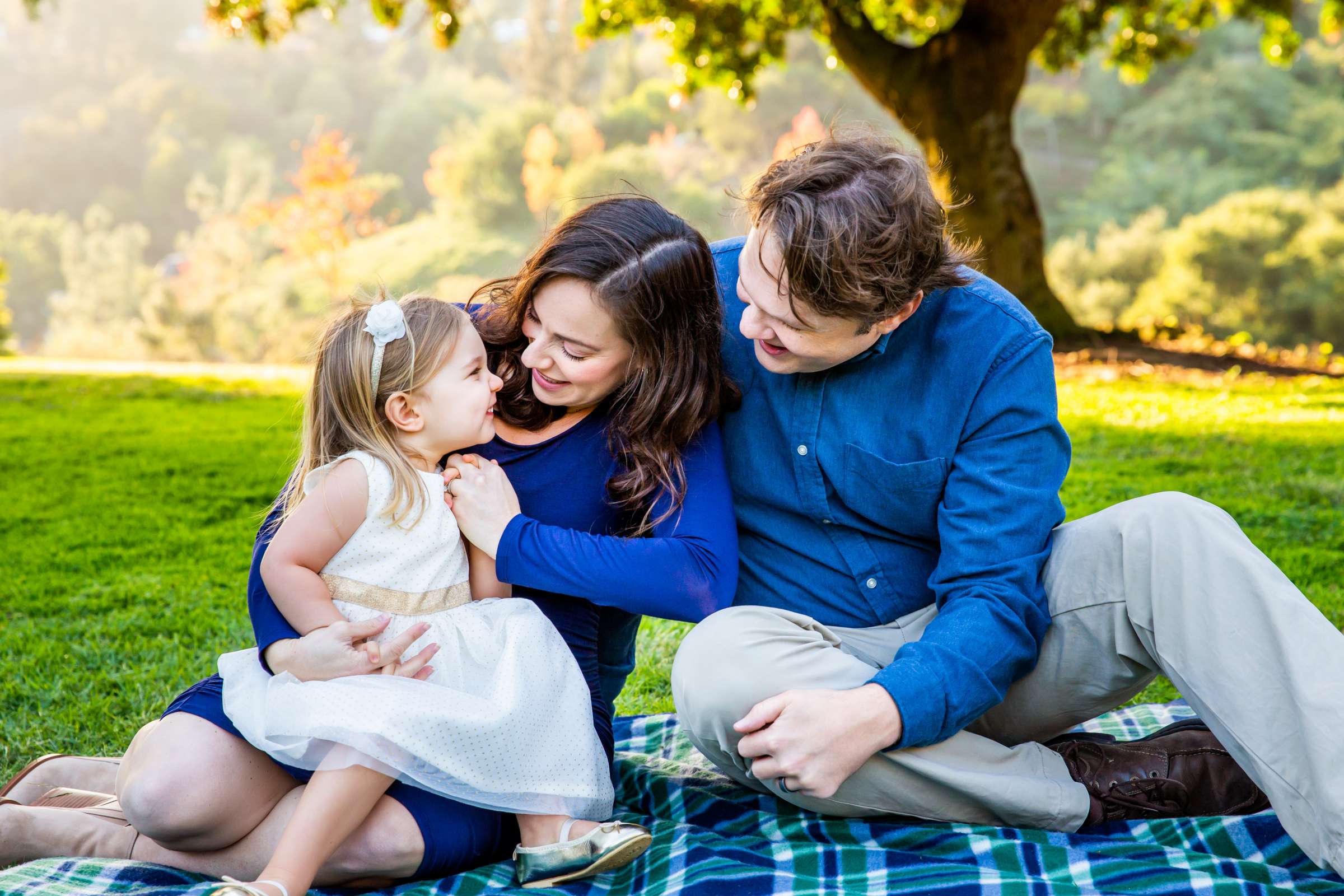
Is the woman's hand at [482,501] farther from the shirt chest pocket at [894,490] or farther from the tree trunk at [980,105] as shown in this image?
the tree trunk at [980,105]

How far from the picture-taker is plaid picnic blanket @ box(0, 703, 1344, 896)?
69.8 inches

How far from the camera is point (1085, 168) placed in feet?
94.5

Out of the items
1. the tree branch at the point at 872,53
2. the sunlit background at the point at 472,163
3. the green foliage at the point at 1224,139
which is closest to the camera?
the tree branch at the point at 872,53

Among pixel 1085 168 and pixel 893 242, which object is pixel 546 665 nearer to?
pixel 893 242

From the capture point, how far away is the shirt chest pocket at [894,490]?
212 cm

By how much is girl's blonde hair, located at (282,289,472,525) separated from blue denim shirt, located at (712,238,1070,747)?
62cm

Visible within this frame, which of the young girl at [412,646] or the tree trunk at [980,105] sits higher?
the tree trunk at [980,105]

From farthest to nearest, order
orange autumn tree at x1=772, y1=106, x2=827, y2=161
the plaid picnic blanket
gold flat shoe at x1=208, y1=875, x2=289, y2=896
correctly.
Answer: orange autumn tree at x1=772, y1=106, x2=827, y2=161
the plaid picnic blanket
gold flat shoe at x1=208, y1=875, x2=289, y2=896

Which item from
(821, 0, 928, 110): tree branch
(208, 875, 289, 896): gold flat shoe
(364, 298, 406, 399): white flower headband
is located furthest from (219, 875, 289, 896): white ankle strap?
(821, 0, 928, 110): tree branch

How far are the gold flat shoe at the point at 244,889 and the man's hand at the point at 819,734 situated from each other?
746 millimetres

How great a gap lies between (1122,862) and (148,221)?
157 ft

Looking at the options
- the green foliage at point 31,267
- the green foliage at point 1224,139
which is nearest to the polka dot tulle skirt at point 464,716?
the green foliage at point 1224,139

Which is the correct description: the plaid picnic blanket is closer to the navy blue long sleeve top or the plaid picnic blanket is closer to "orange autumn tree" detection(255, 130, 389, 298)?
the navy blue long sleeve top

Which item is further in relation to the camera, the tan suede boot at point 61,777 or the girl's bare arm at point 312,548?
the tan suede boot at point 61,777
